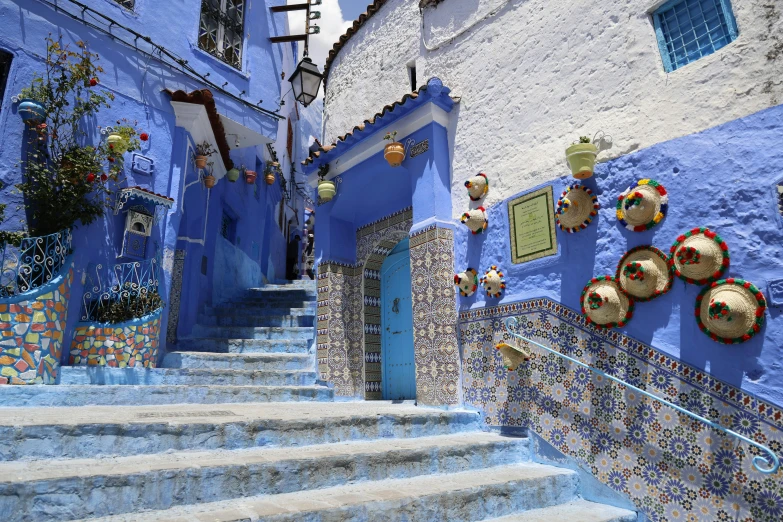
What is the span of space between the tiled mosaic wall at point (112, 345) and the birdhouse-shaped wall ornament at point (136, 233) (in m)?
0.96

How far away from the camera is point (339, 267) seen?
711 centimetres

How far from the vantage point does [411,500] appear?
9.78 ft

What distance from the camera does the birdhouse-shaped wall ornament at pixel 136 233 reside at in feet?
20.1

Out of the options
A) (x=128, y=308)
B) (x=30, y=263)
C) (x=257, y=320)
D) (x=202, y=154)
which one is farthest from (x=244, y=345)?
(x=202, y=154)

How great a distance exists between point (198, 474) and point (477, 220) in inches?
137

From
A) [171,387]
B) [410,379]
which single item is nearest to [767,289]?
[410,379]

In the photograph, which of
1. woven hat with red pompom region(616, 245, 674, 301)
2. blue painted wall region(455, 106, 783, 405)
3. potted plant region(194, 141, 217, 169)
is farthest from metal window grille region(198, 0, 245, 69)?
woven hat with red pompom region(616, 245, 674, 301)

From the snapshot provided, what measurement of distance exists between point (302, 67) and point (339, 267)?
9.59ft

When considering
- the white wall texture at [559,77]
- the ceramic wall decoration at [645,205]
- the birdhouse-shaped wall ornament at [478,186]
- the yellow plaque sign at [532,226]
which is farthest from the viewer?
the birdhouse-shaped wall ornament at [478,186]

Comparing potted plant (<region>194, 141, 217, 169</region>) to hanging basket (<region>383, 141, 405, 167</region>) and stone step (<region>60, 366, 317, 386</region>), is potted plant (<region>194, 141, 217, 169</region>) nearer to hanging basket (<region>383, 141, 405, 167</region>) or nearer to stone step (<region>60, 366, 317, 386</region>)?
hanging basket (<region>383, 141, 405, 167</region>)

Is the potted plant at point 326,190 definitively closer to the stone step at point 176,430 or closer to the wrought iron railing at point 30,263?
the wrought iron railing at point 30,263

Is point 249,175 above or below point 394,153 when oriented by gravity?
above

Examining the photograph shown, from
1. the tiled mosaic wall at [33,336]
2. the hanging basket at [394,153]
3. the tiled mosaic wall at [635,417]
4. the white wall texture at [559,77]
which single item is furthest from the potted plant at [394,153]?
the tiled mosaic wall at [33,336]

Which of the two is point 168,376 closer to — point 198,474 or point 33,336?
point 33,336
